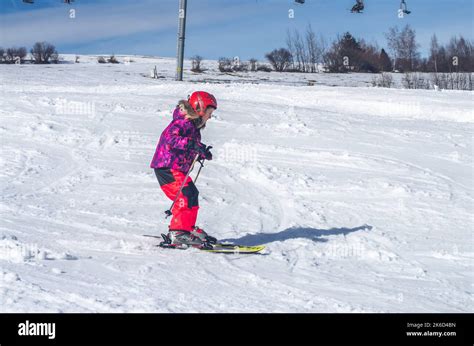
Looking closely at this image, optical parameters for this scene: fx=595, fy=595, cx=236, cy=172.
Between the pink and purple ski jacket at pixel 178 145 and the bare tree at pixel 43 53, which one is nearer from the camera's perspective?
the pink and purple ski jacket at pixel 178 145

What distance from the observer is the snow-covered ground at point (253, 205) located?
466 centimetres

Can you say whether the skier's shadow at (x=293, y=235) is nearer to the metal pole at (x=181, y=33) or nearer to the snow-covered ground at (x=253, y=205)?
the snow-covered ground at (x=253, y=205)

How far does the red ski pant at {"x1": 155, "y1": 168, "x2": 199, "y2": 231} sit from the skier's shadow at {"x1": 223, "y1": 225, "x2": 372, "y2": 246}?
74cm

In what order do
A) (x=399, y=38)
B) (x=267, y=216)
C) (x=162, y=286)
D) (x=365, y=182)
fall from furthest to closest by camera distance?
(x=399, y=38) → (x=365, y=182) → (x=267, y=216) → (x=162, y=286)

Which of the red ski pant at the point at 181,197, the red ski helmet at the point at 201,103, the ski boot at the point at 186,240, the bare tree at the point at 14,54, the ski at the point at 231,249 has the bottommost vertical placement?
the ski at the point at 231,249

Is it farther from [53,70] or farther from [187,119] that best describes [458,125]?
[53,70]

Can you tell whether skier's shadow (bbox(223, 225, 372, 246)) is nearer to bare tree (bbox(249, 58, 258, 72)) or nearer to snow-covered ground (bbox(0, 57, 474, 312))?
snow-covered ground (bbox(0, 57, 474, 312))

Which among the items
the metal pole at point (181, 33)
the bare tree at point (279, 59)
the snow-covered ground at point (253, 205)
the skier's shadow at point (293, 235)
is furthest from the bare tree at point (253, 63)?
the skier's shadow at point (293, 235)

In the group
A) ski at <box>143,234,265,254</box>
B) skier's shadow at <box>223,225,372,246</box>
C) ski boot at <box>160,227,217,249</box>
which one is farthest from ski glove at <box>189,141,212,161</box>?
skier's shadow at <box>223,225,372,246</box>

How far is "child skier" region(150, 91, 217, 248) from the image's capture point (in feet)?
19.8

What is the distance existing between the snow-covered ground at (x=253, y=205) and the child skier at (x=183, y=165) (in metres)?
0.22
